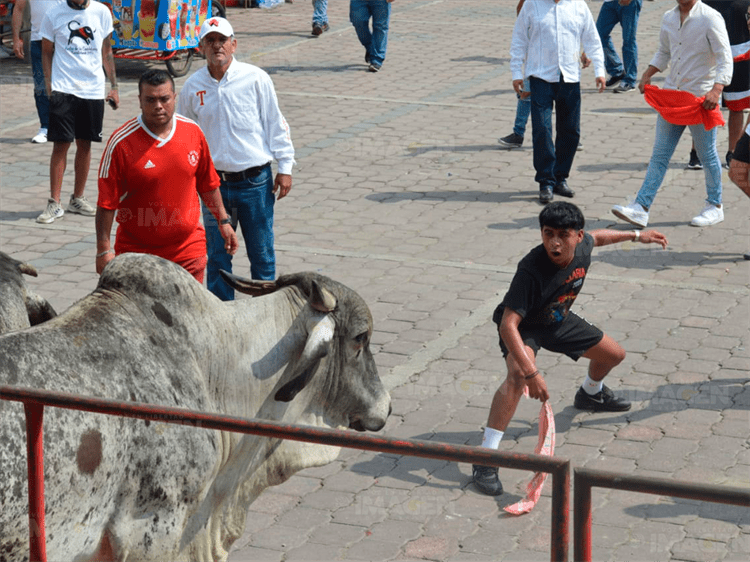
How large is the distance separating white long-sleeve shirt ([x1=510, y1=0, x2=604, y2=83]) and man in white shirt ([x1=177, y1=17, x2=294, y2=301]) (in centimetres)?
369

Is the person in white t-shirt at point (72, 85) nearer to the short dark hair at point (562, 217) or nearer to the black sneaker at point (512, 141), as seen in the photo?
the black sneaker at point (512, 141)

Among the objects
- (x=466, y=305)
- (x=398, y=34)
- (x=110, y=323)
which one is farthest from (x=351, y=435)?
(x=398, y=34)

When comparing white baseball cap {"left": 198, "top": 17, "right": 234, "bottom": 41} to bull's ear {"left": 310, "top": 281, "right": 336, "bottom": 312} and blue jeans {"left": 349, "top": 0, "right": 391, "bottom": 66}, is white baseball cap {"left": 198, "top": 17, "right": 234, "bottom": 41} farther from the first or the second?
blue jeans {"left": 349, "top": 0, "right": 391, "bottom": 66}

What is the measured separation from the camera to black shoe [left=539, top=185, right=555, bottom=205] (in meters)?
10.2

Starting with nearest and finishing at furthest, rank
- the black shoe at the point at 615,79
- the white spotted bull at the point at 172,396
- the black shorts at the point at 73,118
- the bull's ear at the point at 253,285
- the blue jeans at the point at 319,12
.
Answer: the white spotted bull at the point at 172,396, the bull's ear at the point at 253,285, the black shorts at the point at 73,118, the black shoe at the point at 615,79, the blue jeans at the point at 319,12

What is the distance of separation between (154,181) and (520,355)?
84.9 inches

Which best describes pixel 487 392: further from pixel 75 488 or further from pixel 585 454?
pixel 75 488

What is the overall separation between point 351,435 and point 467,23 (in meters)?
18.6

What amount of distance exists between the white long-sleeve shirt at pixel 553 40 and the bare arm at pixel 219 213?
4582mm

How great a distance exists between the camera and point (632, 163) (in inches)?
457

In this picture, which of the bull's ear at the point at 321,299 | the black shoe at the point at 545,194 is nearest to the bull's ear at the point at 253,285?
the bull's ear at the point at 321,299

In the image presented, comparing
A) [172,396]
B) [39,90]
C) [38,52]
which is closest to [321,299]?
[172,396]

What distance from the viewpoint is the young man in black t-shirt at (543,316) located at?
5.54 m

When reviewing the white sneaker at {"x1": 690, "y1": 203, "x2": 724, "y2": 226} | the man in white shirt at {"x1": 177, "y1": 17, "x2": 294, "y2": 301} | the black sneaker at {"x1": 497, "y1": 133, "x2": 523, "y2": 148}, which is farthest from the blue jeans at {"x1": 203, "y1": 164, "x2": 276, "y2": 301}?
the black sneaker at {"x1": 497, "y1": 133, "x2": 523, "y2": 148}
